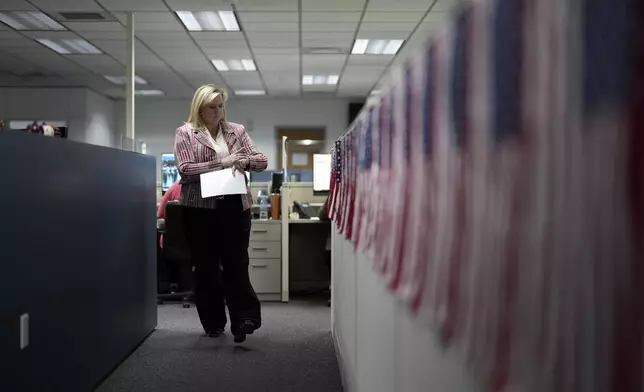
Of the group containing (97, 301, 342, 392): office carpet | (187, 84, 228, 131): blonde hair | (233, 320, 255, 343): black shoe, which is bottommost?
(97, 301, 342, 392): office carpet

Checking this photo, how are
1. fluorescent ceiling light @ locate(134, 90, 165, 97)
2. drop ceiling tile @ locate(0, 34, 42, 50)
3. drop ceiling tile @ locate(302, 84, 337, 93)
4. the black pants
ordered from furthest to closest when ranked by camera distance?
fluorescent ceiling light @ locate(134, 90, 165, 97) < drop ceiling tile @ locate(302, 84, 337, 93) < drop ceiling tile @ locate(0, 34, 42, 50) < the black pants

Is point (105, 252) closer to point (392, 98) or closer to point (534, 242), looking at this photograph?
point (392, 98)

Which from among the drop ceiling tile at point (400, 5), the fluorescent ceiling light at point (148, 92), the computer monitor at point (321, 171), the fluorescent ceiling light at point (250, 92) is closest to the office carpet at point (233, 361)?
the computer monitor at point (321, 171)

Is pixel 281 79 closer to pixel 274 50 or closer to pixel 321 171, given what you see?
pixel 274 50

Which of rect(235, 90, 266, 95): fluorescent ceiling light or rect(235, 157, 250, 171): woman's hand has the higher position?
rect(235, 90, 266, 95): fluorescent ceiling light

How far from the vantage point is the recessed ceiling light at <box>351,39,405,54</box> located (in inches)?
252

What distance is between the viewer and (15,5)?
500 cm

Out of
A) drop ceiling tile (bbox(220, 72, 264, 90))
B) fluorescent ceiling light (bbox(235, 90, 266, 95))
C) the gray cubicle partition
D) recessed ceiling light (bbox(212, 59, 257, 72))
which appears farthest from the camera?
fluorescent ceiling light (bbox(235, 90, 266, 95))

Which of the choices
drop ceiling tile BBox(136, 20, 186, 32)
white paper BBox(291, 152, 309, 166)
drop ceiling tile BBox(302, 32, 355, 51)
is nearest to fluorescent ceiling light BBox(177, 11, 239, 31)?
drop ceiling tile BBox(136, 20, 186, 32)

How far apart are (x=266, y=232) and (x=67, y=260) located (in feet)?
7.46

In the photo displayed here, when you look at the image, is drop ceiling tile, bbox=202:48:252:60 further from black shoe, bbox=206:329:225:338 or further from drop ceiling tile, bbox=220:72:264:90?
black shoe, bbox=206:329:225:338

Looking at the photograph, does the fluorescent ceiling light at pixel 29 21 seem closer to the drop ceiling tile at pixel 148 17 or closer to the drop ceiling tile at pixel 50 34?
the drop ceiling tile at pixel 50 34

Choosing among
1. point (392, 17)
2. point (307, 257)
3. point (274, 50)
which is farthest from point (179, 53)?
point (307, 257)

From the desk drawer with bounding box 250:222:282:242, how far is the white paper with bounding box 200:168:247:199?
1.56m
